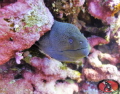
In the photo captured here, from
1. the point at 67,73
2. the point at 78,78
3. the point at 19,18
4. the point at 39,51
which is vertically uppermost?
the point at 19,18

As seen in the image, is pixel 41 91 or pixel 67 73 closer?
pixel 41 91

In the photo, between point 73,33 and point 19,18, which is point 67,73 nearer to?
point 73,33

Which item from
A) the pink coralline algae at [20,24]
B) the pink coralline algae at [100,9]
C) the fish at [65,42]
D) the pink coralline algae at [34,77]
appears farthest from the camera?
the pink coralline algae at [100,9]

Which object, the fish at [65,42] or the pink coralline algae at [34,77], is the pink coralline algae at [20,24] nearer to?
the fish at [65,42]

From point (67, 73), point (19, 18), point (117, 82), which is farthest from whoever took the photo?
point (117, 82)

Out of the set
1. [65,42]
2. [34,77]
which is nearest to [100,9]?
[65,42]

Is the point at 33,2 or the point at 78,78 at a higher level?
the point at 33,2

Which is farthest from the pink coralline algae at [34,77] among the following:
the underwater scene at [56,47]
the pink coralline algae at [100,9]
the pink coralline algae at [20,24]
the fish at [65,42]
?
the pink coralline algae at [100,9]

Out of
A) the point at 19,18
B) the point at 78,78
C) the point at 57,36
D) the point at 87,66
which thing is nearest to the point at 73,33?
the point at 57,36

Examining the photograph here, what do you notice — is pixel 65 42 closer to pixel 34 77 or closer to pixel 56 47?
pixel 56 47
